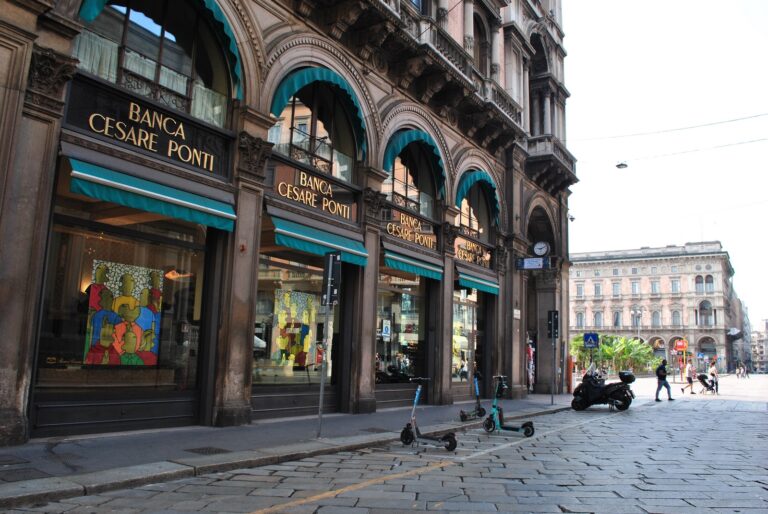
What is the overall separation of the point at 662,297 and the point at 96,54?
10672 cm

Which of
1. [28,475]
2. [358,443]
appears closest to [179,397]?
[358,443]

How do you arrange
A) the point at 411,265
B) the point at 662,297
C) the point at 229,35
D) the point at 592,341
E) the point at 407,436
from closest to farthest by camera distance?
the point at 407,436, the point at 229,35, the point at 411,265, the point at 592,341, the point at 662,297

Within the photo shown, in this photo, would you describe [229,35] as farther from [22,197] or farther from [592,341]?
[592,341]

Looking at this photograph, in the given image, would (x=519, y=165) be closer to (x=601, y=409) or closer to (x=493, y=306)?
(x=493, y=306)

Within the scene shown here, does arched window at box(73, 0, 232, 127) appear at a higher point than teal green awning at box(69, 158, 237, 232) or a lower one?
higher

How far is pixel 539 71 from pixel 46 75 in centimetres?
2242

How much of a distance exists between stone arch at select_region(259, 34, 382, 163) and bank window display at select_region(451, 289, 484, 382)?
6450mm

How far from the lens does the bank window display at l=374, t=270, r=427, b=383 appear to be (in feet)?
50.3

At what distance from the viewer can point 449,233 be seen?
57.2 feet

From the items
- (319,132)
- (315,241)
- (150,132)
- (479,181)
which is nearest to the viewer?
(150,132)

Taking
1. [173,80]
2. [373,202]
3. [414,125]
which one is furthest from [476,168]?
[173,80]

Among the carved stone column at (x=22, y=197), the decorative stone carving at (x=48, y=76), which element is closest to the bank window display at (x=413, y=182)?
the decorative stone carving at (x=48, y=76)

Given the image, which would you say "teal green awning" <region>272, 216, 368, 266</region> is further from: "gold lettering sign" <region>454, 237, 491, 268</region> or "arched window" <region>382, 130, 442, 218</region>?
"gold lettering sign" <region>454, 237, 491, 268</region>

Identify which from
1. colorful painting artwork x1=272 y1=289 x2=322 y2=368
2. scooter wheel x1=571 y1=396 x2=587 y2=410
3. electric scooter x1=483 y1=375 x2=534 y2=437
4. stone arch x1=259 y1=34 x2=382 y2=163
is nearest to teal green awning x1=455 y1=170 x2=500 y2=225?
stone arch x1=259 y1=34 x2=382 y2=163
